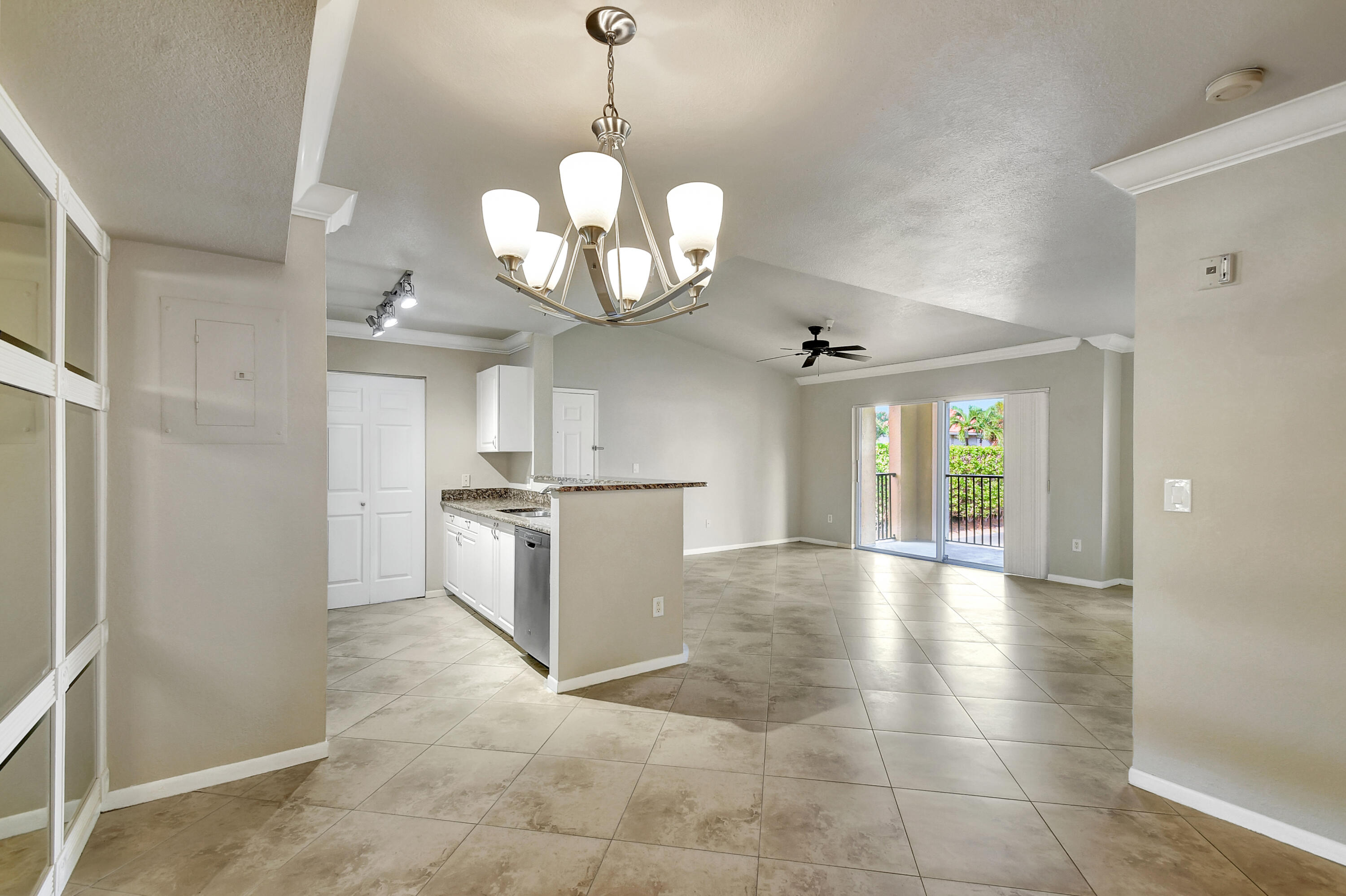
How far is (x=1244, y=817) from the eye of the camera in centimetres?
206

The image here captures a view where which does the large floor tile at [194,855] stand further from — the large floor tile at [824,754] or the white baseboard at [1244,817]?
the white baseboard at [1244,817]

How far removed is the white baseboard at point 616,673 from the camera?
3.29 m

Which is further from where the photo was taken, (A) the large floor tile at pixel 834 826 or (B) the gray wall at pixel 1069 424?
(B) the gray wall at pixel 1069 424

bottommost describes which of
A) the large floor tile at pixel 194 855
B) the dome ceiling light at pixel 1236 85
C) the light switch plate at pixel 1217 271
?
the large floor tile at pixel 194 855

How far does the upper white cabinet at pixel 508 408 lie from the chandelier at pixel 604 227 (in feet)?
9.99

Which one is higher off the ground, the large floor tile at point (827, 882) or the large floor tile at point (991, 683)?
the large floor tile at point (827, 882)

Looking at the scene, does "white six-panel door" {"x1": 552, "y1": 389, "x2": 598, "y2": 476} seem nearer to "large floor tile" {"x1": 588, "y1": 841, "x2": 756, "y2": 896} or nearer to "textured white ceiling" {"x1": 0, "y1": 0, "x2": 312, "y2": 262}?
"textured white ceiling" {"x1": 0, "y1": 0, "x2": 312, "y2": 262}

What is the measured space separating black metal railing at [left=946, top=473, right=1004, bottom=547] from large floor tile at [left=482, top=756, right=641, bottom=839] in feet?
20.0

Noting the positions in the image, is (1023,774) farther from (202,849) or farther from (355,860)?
(202,849)

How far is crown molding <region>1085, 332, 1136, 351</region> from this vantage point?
5695 millimetres

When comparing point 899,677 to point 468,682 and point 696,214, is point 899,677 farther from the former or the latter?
point 696,214

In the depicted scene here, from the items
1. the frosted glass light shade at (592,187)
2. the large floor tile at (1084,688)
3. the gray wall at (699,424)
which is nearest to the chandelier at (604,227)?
the frosted glass light shade at (592,187)

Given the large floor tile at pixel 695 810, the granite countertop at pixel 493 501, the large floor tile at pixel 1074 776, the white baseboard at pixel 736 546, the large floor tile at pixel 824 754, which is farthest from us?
the white baseboard at pixel 736 546

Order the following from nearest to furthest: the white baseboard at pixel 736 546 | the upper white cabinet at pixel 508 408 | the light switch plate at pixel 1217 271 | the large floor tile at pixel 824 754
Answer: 1. the light switch plate at pixel 1217 271
2. the large floor tile at pixel 824 754
3. the upper white cabinet at pixel 508 408
4. the white baseboard at pixel 736 546
